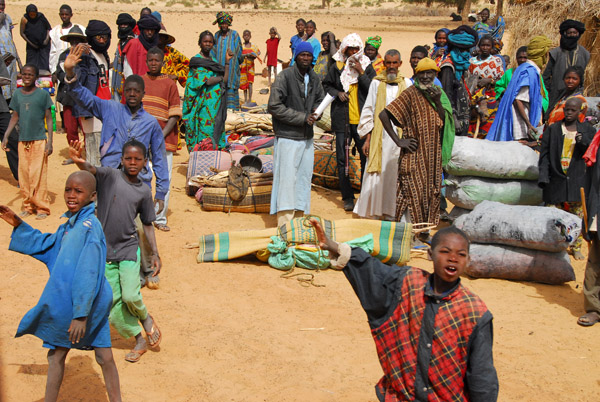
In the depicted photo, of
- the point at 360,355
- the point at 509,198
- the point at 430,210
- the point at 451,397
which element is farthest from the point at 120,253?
the point at 509,198

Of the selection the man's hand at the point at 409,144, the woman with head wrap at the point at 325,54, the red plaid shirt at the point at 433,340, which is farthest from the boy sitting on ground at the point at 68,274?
the woman with head wrap at the point at 325,54

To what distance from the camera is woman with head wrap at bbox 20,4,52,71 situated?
12.4 m

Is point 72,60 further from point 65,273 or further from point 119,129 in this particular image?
point 65,273

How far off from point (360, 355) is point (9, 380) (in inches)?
97.6

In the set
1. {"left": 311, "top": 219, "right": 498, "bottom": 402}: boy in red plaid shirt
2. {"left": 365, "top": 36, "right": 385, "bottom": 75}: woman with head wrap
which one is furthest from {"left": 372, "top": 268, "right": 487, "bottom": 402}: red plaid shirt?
{"left": 365, "top": 36, "right": 385, "bottom": 75}: woman with head wrap

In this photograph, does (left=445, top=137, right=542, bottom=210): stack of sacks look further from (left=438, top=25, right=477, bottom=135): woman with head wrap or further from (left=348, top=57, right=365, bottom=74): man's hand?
(left=348, top=57, right=365, bottom=74): man's hand

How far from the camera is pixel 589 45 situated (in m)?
12.9

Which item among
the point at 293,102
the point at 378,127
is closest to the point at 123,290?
the point at 293,102

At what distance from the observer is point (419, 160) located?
7105mm

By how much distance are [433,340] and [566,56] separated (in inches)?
291

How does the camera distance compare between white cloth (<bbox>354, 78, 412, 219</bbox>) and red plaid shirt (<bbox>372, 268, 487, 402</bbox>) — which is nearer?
red plaid shirt (<bbox>372, 268, 487, 402</bbox>)

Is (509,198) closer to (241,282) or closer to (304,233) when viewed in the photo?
(304,233)

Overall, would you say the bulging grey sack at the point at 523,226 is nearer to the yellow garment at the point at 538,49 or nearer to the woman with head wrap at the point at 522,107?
the woman with head wrap at the point at 522,107

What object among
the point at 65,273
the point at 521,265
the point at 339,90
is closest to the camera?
the point at 65,273
